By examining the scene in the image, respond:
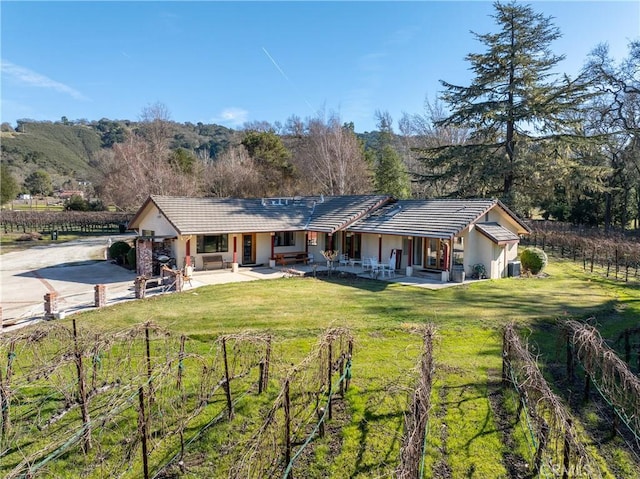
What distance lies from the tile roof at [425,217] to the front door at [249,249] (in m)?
5.39

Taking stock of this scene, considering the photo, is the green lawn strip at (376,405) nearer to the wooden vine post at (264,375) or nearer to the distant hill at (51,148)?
the wooden vine post at (264,375)

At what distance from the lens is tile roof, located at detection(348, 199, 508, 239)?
18289 millimetres

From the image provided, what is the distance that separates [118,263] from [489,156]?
24.9 m

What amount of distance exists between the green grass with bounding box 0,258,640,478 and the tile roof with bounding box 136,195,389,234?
4630 millimetres

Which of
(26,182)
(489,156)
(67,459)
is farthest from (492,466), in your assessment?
(26,182)

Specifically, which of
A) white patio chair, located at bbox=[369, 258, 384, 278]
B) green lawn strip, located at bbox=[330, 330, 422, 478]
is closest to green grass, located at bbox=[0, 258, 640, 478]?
green lawn strip, located at bbox=[330, 330, 422, 478]

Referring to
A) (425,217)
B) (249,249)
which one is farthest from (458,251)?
(249,249)

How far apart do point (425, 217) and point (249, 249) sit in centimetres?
956

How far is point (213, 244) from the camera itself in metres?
21.2

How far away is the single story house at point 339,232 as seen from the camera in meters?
18.9

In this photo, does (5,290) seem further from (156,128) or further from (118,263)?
(156,128)

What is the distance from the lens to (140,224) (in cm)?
2403

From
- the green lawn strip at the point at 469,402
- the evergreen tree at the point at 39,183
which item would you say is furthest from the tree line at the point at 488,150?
the evergreen tree at the point at 39,183

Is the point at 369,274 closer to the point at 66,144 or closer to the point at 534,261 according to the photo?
the point at 534,261
